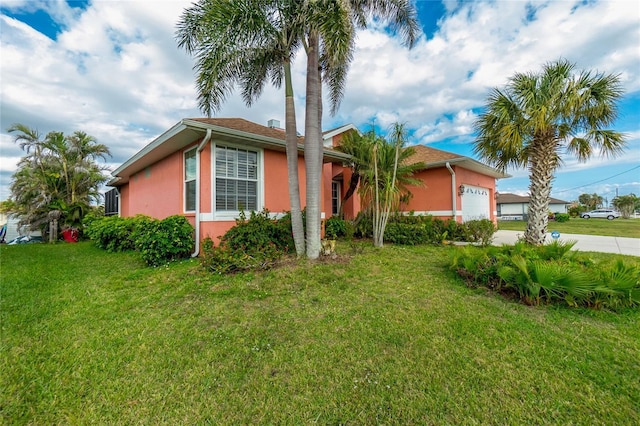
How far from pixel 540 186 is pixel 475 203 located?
5.17 metres

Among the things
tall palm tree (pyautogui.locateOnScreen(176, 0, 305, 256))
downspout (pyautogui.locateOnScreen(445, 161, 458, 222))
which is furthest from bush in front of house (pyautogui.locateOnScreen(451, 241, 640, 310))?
downspout (pyautogui.locateOnScreen(445, 161, 458, 222))

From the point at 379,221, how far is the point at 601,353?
5.97 m

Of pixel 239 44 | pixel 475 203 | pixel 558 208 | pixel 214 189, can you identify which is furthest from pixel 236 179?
pixel 558 208

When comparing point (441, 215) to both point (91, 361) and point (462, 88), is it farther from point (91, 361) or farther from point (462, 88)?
point (91, 361)

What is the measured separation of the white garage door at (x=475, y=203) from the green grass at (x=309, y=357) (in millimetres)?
8340

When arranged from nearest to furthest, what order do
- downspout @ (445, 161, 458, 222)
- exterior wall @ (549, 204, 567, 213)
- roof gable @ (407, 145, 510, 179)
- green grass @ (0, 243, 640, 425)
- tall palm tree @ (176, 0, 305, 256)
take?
green grass @ (0, 243, 640, 425) < tall palm tree @ (176, 0, 305, 256) < roof gable @ (407, 145, 510, 179) < downspout @ (445, 161, 458, 222) < exterior wall @ (549, 204, 567, 213)

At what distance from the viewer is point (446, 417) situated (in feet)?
6.37

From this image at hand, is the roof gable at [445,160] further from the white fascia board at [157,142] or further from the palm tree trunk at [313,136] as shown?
the white fascia board at [157,142]

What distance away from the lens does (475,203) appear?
12.7 meters

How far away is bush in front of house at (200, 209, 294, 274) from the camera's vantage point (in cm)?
558

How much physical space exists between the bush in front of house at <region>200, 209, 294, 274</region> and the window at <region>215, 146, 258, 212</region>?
0.65 meters

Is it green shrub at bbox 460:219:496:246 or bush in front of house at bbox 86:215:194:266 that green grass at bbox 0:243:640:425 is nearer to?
bush in front of house at bbox 86:215:194:266

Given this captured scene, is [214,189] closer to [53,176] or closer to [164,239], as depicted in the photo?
[164,239]


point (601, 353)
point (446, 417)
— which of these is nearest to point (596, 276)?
point (601, 353)
